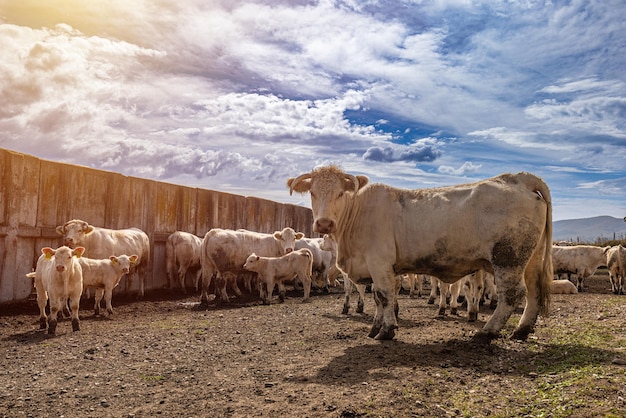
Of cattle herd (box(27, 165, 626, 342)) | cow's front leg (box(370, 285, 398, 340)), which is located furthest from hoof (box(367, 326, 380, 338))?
cow's front leg (box(370, 285, 398, 340))

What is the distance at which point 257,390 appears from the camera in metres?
5.10

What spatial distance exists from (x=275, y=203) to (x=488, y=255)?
21743mm

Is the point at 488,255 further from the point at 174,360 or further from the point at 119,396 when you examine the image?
the point at 119,396

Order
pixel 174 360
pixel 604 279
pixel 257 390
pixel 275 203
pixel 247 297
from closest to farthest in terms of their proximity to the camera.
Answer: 1. pixel 257 390
2. pixel 174 360
3. pixel 247 297
4. pixel 604 279
5. pixel 275 203

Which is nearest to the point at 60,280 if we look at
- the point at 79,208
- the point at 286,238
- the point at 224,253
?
the point at 79,208

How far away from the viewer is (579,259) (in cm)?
2161

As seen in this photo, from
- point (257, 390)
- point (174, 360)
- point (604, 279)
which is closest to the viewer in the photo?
point (257, 390)

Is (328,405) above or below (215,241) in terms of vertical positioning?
below

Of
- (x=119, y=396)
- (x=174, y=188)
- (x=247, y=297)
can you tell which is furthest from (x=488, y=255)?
(x=174, y=188)

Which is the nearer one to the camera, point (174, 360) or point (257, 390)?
point (257, 390)

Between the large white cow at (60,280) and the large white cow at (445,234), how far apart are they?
16.6 ft

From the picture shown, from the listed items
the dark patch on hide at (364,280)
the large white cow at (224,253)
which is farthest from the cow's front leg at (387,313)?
the large white cow at (224,253)

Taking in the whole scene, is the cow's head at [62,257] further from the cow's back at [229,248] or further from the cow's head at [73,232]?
the cow's back at [229,248]

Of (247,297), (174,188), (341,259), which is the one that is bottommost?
(247,297)
